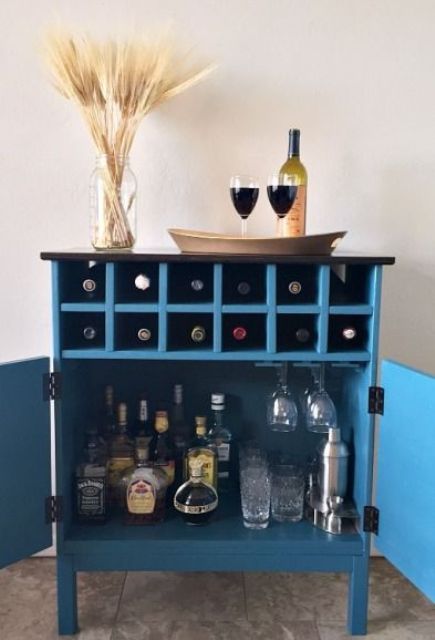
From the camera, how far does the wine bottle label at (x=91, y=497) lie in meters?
1.60

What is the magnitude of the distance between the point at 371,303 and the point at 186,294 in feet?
1.52

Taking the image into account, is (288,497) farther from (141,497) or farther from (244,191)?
(244,191)

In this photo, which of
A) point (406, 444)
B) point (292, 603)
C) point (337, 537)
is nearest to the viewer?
point (406, 444)

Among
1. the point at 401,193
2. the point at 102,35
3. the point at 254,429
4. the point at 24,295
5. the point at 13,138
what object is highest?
the point at 102,35

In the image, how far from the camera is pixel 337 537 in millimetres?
1566

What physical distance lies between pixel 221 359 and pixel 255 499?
0.42 m

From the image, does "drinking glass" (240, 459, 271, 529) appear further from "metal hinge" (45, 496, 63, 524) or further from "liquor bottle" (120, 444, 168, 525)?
"metal hinge" (45, 496, 63, 524)

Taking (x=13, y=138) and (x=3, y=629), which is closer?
(x=3, y=629)

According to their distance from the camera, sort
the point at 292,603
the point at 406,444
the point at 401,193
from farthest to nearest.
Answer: the point at 401,193 < the point at 292,603 < the point at 406,444

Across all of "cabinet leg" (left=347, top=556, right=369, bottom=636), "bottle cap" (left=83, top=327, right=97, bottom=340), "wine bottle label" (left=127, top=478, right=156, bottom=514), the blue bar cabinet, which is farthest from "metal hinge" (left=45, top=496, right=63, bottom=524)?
"cabinet leg" (left=347, top=556, right=369, bottom=636)

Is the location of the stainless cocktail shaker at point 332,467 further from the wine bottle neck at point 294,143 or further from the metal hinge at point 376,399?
the wine bottle neck at point 294,143

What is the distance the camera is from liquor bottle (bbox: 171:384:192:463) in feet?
5.74

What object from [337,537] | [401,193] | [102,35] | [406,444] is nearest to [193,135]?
[102,35]

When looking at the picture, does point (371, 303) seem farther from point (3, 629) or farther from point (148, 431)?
point (3, 629)
